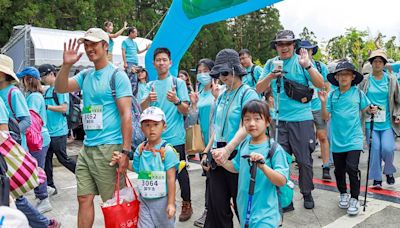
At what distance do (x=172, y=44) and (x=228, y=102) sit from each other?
9.96ft

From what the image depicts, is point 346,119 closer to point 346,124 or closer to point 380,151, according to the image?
point 346,124

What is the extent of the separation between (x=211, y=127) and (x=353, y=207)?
1.81m

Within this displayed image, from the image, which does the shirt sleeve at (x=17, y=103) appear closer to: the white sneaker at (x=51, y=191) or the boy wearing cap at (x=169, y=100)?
the boy wearing cap at (x=169, y=100)

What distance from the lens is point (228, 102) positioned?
3180mm

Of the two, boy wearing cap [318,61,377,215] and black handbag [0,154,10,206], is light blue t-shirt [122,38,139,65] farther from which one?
black handbag [0,154,10,206]


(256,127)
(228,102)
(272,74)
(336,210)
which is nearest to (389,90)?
(336,210)

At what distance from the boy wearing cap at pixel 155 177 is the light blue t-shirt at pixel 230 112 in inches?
16.7

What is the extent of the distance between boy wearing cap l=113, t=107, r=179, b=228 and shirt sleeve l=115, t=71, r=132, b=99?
241 mm

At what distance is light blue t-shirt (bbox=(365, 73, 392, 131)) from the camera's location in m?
5.04

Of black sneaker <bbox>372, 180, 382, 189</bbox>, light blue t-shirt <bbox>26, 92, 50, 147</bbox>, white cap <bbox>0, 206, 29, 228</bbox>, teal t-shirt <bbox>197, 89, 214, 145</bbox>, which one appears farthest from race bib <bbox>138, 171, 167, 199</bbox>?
black sneaker <bbox>372, 180, 382, 189</bbox>

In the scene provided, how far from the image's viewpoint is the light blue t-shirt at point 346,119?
4270 mm

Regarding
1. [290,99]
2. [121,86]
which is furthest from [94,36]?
[290,99]

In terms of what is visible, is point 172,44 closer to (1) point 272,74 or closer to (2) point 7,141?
(1) point 272,74

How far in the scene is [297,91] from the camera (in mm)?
4039
